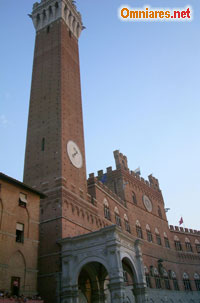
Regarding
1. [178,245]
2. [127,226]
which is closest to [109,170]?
[127,226]

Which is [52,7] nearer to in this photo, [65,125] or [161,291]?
[65,125]

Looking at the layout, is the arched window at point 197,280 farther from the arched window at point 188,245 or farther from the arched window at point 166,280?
the arched window at point 166,280

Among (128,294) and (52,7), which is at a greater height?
(52,7)

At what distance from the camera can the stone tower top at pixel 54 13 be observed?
35.1 meters

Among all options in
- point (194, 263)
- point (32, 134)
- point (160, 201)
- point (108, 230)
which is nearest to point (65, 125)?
point (32, 134)

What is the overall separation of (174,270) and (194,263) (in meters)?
5.18

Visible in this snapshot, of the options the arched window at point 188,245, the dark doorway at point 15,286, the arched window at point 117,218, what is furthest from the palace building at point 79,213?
the dark doorway at point 15,286

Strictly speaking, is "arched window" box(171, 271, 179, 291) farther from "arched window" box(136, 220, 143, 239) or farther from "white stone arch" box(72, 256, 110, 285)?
"white stone arch" box(72, 256, 110, 285)

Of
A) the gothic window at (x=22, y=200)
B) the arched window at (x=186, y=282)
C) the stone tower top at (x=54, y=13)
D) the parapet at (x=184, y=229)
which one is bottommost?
the arched window at (x=186, y=282)

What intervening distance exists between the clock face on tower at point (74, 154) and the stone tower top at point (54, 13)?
16.6m

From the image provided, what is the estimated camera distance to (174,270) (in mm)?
38094

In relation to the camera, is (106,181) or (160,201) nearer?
(106,181)

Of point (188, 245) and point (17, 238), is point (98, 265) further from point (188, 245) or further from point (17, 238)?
point (188, 245)

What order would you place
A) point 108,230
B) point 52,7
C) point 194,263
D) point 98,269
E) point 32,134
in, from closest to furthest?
point 108,230, point 98,269, point 32,134, point 52,7, point 194,263
